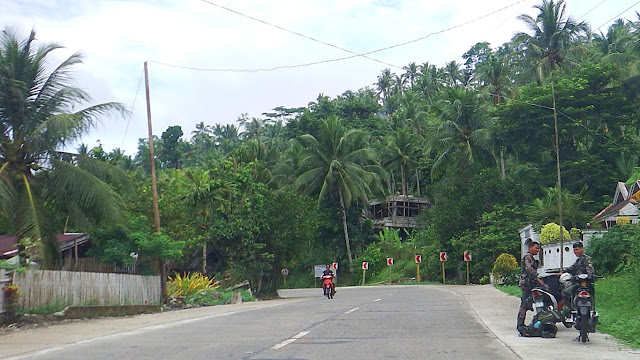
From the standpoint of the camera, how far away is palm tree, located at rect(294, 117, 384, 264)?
5559cm

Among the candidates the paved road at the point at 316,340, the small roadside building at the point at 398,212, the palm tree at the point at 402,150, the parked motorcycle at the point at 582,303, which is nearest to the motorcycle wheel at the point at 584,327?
the parked motorcycle at the point at 582,303

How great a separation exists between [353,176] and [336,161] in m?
2.17

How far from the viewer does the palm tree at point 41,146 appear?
65.5 ft

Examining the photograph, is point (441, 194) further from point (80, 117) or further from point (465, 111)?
point (80, 117)

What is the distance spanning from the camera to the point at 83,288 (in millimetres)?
20344

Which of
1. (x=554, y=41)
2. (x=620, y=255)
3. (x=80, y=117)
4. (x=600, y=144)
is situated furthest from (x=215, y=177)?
(x=554, y=41)

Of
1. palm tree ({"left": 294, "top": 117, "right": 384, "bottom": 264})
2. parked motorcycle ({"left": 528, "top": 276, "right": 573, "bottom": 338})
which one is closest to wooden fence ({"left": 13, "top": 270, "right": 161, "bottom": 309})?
parked motorcycle ({"left": 528, "top": 276, "right": 573, "bottom": 338})

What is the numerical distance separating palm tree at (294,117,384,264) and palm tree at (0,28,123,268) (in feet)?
112

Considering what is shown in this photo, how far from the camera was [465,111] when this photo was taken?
175 feet

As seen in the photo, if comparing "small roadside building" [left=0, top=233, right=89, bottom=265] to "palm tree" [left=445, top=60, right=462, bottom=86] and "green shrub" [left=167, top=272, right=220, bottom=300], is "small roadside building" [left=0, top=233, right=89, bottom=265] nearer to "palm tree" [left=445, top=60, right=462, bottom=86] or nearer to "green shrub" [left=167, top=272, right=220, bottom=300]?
"green shrub" [left=167, top=272, right=220, bottom=300]

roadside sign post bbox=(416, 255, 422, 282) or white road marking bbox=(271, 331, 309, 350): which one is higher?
white road marking bbox=(271, 331, 309, 350)

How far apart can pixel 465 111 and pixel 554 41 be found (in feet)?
31.3

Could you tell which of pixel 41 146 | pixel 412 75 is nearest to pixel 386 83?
pixel 412 75

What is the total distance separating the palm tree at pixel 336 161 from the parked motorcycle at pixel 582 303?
43.6 meters
